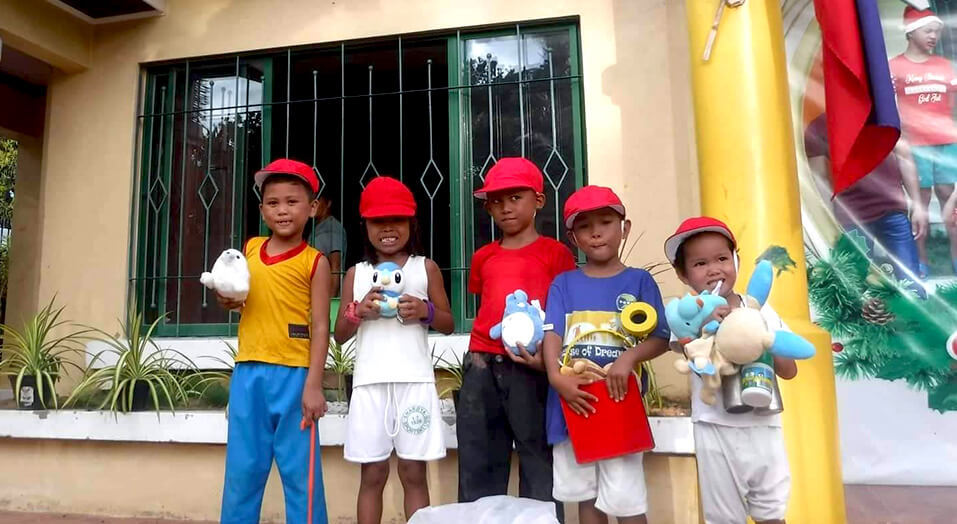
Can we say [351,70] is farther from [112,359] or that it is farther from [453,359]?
[112,359]

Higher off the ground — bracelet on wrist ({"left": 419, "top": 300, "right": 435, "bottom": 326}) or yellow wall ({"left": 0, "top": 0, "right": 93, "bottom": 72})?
yellow wall ({"left": 0, "top": 0, "right": 93, "bottom": 72})

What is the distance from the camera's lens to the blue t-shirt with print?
1.96m

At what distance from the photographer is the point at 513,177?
7.03 ft

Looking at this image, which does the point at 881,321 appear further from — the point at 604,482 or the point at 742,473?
the point at 604,482

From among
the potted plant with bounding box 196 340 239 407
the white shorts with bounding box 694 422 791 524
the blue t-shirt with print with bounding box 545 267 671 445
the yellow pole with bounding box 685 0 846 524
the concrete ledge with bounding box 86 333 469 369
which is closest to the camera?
the white shorts with bounding box 694 422 791 524

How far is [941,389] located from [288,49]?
13.5 ft

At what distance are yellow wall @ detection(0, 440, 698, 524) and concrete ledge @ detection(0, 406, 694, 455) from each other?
0.07 m

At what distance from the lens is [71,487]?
3064 mm

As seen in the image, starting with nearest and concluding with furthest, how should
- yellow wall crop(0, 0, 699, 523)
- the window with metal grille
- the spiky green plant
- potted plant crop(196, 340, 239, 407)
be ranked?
yellow wall crop(0, 0, 699, 523), the spiky green plant, potted plant crop(196, 340, 239, 407), the window with metal grille

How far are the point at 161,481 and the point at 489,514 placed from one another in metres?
2.08

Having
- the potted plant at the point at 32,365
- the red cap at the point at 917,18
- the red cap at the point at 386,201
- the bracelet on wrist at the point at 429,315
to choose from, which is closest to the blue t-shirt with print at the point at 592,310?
the bracelet on wrist at the point at 429,315

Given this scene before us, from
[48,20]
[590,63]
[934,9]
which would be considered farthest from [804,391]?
[48,20]

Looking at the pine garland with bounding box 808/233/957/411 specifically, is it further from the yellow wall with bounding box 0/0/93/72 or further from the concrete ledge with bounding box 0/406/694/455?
the yellow wall with bounding box 0/0/93/72

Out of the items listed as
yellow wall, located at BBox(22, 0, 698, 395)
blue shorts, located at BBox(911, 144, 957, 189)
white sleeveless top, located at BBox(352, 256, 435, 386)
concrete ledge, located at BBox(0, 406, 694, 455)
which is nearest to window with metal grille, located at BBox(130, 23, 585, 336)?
yellow wall, located at BBox(22, 0, 698, 395)
